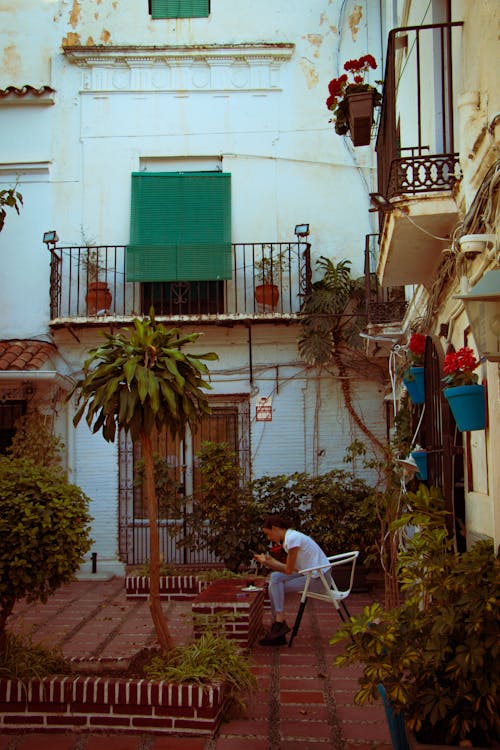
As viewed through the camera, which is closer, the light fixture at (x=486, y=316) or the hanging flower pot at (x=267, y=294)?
the light fixture at (x=486, y=316)

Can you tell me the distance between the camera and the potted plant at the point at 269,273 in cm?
1227

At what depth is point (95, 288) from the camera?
12.3 metres

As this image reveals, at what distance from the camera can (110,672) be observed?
6.02 meters

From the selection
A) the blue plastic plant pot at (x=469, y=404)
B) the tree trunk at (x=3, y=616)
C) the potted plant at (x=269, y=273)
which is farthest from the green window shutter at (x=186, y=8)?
the tree trunk at (x=3, y=616)

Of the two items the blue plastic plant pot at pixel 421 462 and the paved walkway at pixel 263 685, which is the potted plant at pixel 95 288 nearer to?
the paved walkway at pixel 263 685

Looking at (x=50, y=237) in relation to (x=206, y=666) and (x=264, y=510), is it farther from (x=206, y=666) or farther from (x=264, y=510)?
(x=206, y=666)

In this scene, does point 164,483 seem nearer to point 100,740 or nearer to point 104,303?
point 104,303

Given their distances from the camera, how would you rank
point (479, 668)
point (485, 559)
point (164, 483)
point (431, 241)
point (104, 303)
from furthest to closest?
point (104, 303) < point (164, 483) < point (431, 241) < point (485, 559) < point (479, 668)

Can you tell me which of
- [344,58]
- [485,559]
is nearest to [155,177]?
[344,58]

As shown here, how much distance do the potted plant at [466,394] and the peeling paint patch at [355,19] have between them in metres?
9.46

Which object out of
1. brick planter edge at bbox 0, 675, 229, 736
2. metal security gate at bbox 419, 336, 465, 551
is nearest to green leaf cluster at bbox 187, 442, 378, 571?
metal security gate at bbox 419, 336, 465, 551

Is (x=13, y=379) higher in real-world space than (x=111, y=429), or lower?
higher

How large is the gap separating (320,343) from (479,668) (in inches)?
318

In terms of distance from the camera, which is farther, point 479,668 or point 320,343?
point 320,343
